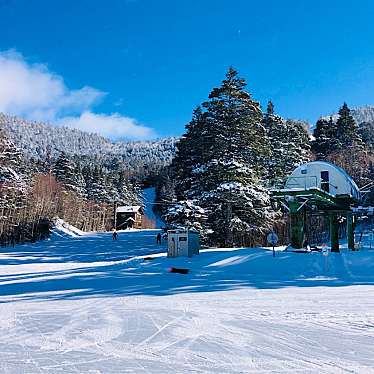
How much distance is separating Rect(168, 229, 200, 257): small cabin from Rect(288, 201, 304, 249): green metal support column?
5.86 m

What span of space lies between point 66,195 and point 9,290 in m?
55.2

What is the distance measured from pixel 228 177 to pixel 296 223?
253 inches

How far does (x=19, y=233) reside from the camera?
166ft

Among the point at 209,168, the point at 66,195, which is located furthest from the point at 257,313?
the point at 66,195

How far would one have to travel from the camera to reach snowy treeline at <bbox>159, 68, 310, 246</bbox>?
95.1 feet

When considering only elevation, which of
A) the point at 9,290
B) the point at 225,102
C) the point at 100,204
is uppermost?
the point at 225,102

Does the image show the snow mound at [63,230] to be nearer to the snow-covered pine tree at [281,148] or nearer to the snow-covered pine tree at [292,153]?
the snow-covered pine tree at [281,148]

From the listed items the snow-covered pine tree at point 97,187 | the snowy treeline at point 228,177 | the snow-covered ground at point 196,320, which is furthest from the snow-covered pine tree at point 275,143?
the snow-covered pine tree at point 97,187

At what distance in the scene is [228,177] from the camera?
2948cm

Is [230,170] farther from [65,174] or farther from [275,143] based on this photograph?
[65,174]

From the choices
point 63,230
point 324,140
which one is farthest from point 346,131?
point 63,230

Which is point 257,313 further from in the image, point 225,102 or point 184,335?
point 225,102

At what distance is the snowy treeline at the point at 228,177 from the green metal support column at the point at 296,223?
4.09 metres

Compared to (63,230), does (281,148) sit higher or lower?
higher
